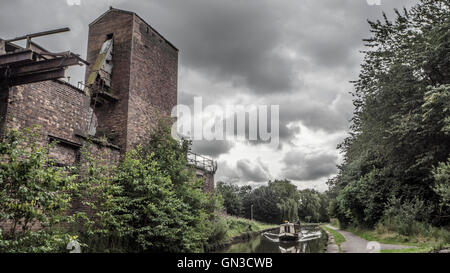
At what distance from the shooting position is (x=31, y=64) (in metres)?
8.27

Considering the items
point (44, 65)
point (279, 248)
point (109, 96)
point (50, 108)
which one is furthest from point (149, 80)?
point (279, 248)

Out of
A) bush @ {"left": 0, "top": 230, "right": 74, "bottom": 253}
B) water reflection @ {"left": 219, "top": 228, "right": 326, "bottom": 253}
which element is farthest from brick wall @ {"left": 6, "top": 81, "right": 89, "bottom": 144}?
water reflection @ {"left": 219, "top": 228, "right": 326, "bottom": 253}

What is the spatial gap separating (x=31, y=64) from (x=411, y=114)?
1351 centimetres

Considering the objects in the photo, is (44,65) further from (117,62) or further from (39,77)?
(117,62)

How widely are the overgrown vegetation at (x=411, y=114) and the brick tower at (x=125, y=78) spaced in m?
10.3

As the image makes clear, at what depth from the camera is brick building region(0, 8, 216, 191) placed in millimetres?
9852

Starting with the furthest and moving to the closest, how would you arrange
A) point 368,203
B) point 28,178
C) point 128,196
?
point 368,203
point 128,196
point 28,178

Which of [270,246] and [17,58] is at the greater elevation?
[17,58]

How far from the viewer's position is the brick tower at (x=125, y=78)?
14102 mm

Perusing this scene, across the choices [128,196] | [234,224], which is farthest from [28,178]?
[234,224]

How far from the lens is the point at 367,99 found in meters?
14.6

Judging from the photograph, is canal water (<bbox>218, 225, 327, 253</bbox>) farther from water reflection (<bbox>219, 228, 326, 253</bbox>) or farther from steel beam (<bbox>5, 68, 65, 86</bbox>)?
steel beam (<bbox>5, 68, 65, 86</bbox>)
